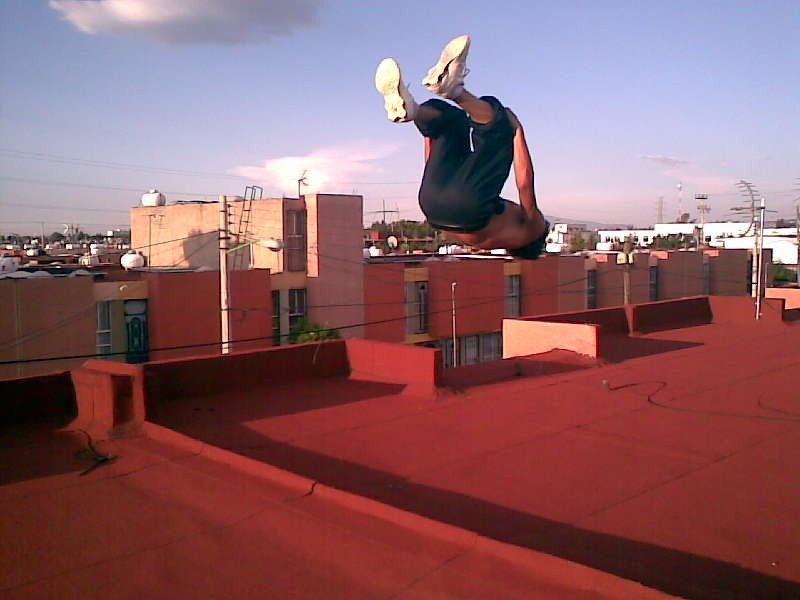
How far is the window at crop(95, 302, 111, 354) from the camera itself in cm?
2078

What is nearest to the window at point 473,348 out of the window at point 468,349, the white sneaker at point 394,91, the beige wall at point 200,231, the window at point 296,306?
the window at point 468,349

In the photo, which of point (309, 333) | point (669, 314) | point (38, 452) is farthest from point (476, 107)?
point (669, 314)

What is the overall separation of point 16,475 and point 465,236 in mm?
5698

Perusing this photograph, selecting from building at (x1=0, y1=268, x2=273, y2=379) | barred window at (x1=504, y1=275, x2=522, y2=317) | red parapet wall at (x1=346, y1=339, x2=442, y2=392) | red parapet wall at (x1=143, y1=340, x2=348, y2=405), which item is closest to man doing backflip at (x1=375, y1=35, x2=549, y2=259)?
red parapet wall at (x1=143, y1=340, x2=348, y2=405)

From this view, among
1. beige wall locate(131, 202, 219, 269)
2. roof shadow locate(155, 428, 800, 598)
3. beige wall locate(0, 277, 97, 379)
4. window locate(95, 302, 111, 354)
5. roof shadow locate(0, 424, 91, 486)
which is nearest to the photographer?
roof shadow locate(155, 428, 800, 598)

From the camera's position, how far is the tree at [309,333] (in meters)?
23.4

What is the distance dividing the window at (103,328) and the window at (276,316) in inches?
219

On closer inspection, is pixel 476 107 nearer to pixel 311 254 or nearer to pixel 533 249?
pixel 533 249

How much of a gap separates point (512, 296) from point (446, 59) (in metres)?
29.2

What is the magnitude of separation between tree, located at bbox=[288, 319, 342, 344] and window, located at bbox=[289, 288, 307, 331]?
160mm

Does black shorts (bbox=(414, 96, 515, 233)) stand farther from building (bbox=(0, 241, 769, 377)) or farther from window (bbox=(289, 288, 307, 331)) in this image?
window (bbox=(289, 288, 307, 331))

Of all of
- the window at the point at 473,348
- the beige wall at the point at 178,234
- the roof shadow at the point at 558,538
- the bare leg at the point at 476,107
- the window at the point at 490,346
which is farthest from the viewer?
the window at the point at 490,346

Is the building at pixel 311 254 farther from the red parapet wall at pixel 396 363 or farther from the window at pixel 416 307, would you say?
the red parapet wall at pixel 396 363

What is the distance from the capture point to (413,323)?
95.9 feet
